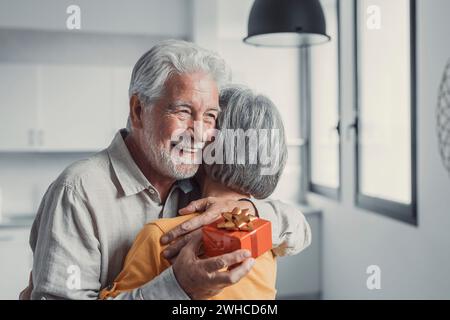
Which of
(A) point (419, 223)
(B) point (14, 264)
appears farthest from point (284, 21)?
(B) point (14, 264)

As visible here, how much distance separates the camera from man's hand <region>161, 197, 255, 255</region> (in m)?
0.58

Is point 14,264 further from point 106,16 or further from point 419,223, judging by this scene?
point 419,223

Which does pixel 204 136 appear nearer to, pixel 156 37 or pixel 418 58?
pixel 156 37

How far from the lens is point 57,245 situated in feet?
1.98

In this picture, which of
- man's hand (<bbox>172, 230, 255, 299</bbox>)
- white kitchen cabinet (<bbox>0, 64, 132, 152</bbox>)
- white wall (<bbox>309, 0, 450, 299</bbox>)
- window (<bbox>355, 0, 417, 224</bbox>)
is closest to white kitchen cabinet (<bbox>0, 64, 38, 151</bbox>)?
white kitchen cabinet (<bbox>0, 64, 132, 152</bbox>)

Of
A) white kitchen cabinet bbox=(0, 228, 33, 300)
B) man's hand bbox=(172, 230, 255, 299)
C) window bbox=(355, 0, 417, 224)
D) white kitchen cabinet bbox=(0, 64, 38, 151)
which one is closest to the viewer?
man's hand bbox=(172, 230, 255, 299)

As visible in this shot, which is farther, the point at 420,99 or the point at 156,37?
the point at 420,99

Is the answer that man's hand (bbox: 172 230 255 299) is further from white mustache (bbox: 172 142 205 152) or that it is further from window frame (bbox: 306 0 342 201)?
window frame (bbox: 306 0 342 201)

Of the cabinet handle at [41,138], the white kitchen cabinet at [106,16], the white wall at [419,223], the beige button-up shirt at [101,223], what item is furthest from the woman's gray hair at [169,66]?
the cabinet handle at [41,138]

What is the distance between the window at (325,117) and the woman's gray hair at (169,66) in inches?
14.8

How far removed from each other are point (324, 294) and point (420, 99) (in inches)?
20.3

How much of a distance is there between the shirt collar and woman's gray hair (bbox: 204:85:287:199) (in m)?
0.08

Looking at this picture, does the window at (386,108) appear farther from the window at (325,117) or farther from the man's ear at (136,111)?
the man's ear at (136,111)
